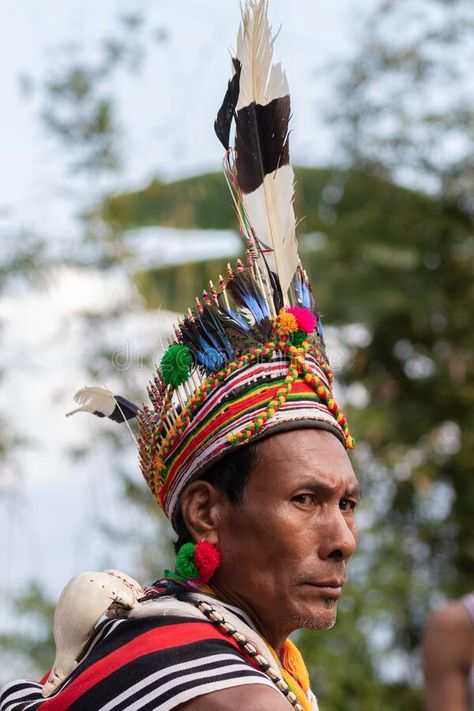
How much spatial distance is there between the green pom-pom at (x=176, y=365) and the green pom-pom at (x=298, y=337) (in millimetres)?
255

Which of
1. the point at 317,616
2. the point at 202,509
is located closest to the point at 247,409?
the point at 202,509

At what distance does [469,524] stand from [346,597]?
2.25m

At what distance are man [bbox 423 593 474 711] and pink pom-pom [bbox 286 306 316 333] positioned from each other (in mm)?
2574

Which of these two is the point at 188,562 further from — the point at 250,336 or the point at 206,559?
the point at 250,336

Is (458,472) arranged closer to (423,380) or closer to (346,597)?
(423,380)

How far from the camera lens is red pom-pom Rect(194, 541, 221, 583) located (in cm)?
271

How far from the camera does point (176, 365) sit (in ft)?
9.43

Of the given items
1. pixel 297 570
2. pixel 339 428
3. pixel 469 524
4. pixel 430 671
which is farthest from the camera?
pixel 469 524

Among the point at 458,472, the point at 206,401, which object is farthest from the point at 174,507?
the point at 458,472

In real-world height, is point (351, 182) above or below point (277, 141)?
above

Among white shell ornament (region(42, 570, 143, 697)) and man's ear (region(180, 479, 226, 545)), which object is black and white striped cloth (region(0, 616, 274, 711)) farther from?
man's ear (region(180, 479, 226, 545))

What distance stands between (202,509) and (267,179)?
85cm

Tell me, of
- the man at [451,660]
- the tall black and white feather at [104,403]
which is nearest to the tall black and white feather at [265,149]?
the tall black and white feather at [104,403]

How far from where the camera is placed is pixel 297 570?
2643 millimetres
